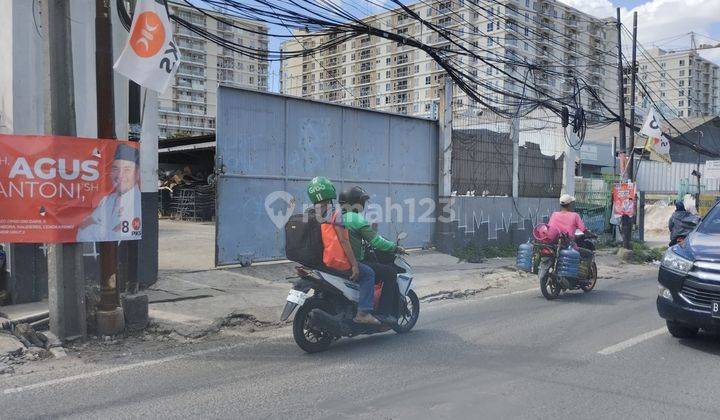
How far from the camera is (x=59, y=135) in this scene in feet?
19.7

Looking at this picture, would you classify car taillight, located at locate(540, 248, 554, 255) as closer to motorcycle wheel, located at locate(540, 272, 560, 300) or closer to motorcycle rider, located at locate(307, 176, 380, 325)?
motorcycle wheel, located at locate(540, 272, 560, 300)

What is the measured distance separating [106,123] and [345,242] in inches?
119

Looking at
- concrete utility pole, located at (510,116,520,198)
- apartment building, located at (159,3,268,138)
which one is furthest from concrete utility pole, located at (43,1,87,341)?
apartment building, located at (159,3,268,138)

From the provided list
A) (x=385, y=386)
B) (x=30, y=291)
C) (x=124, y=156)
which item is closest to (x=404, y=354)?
(x=385, y=386)

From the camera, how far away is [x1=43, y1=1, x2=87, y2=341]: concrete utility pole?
233 inches

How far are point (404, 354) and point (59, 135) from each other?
423 cm

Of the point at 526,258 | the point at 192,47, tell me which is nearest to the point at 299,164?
the point at 526,258

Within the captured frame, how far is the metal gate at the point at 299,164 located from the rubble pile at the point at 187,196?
11.1 m

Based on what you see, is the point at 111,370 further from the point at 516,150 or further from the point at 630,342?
the point at 516,150

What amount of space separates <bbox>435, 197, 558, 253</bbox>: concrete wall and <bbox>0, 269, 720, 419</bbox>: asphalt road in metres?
7.60

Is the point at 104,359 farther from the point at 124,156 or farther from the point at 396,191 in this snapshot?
the point at 396,191

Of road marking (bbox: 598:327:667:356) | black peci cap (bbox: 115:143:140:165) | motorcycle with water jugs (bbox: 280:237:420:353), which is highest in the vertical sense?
black peci cap (bbox: 115:143:140:165)

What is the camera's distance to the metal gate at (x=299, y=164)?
10.5 m

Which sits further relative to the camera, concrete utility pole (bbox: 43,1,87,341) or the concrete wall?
the concrete wall
